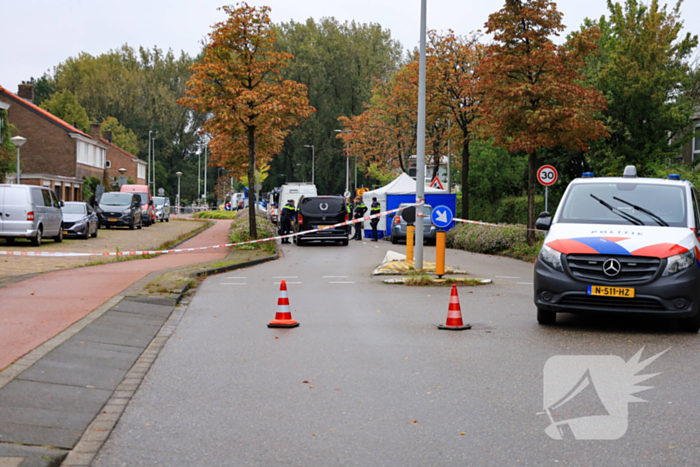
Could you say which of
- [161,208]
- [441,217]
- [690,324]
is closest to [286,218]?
[441,217]

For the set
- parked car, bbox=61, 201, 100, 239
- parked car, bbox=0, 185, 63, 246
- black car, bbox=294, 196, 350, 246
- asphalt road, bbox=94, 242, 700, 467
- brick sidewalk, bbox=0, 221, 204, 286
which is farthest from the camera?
parked car, bbox=61, 201, 100, 239

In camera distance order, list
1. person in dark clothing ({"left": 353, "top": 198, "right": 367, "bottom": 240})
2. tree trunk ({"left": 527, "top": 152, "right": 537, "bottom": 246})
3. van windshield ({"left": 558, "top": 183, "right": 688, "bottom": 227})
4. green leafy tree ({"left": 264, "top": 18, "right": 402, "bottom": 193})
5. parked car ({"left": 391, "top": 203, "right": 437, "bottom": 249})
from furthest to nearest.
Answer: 1. green leafy tree ({"left": 264, "top": 18, "right": 402, "bottom": 193})
2. person in dark clothing ({"left": 353, "top": 198, "right": 367, "bottom": 240})
3. parked car ({"left": 391, "top": 203, "right": 437, "bottom": 249})
4. tree trunk ({"left": 527, "top": 152, "right": 537, "bottom": 246})
5. van windshield ({"left": 558, "top": 183, "right": 688, "bottom": 227})

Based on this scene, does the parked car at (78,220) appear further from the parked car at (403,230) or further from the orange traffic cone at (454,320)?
the orange traffic cone at (454,320)

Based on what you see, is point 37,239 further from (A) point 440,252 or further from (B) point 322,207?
(A) point 440,252

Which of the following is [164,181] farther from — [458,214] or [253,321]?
[253,321]

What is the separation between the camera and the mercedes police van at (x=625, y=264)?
8.88 metres

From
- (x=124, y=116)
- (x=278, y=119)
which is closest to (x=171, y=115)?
(x=124, y=116)

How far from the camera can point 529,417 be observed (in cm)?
556

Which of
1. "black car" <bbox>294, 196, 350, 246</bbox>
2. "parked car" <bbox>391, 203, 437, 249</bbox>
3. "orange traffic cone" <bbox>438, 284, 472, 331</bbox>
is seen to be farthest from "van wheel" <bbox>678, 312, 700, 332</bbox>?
"black car" <bbox>294, 196, 350, 246</bbox>

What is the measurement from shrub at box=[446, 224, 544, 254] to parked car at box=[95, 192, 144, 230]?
747 inches

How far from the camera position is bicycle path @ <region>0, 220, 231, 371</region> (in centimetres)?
813

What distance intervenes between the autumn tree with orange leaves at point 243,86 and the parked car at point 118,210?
50.3 ft

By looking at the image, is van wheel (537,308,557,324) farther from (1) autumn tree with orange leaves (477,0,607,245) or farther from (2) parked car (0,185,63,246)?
(2) parked car (0,185,63,246)

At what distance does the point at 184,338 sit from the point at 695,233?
6.22 meters
